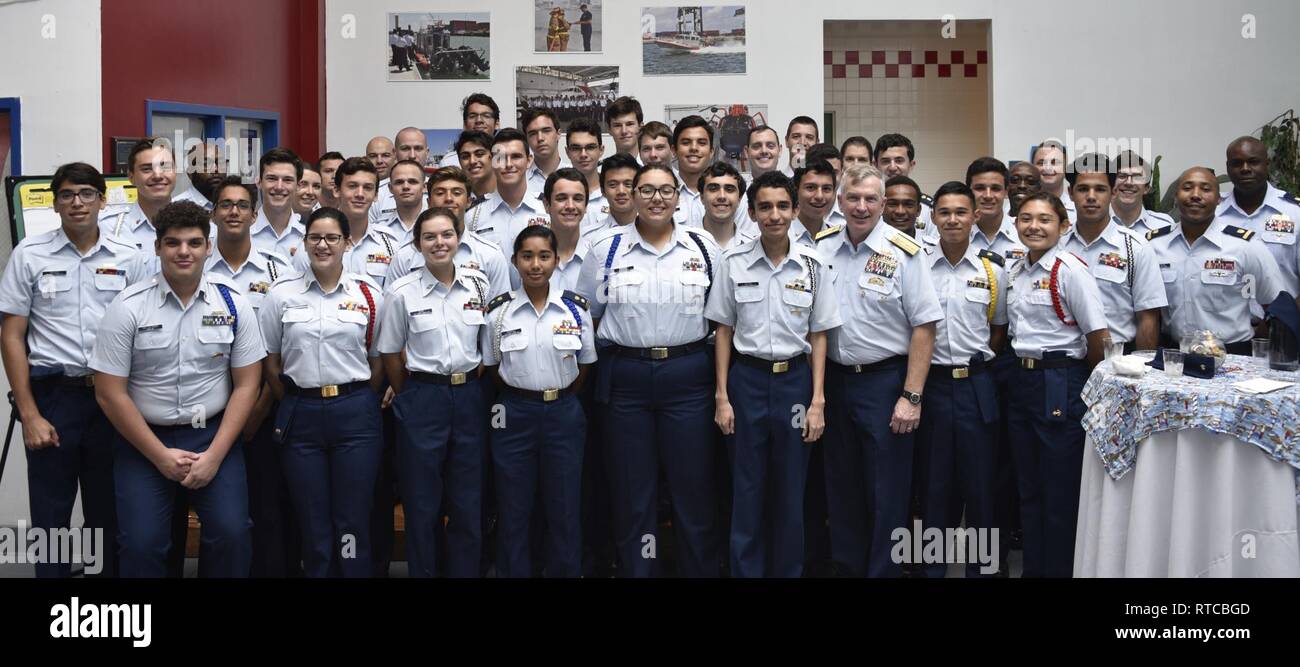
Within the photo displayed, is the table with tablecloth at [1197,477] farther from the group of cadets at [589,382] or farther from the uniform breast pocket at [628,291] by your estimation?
the uniform breast pocket at [628,291]

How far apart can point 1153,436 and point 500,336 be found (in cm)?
230

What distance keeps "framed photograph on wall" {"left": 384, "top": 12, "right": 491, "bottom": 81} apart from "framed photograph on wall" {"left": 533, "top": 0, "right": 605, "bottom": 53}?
437 millimetres

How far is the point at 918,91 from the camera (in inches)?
374

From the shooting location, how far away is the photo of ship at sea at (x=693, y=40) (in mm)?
8609

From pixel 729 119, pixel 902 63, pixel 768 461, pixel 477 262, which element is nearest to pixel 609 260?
pixel 477 262

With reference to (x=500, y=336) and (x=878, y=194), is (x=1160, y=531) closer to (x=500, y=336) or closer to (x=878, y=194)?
(x=878, y=194)

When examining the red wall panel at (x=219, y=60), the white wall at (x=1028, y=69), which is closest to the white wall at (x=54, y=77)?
the red wall panel at (x=219, y=60)

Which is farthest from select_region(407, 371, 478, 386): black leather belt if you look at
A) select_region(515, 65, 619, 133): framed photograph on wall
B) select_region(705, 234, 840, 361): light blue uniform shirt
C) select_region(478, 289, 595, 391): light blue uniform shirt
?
select_region(515, 65, 619, 133): framed photograph on wall

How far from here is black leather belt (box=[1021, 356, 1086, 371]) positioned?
3.98 metres

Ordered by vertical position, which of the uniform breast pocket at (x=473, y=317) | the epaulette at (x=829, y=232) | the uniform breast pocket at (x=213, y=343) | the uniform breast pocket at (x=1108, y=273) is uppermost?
the epaulette at (x=829, y=232)

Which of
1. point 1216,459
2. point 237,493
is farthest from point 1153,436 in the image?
point 237,493

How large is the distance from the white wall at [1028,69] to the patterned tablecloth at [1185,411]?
545 centimetres

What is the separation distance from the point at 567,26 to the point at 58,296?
543 cm

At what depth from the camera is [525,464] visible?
156 inches
